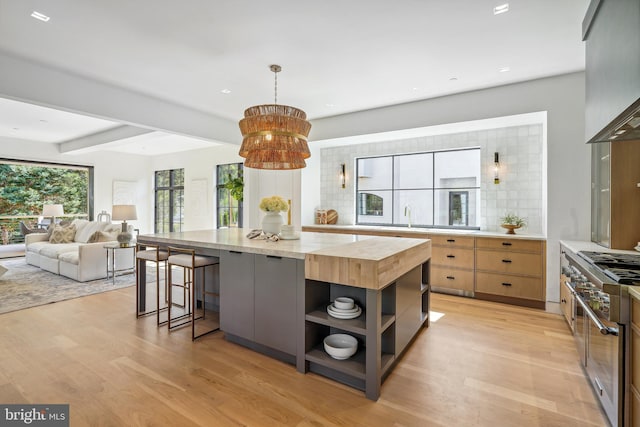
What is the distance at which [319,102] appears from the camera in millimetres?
4555

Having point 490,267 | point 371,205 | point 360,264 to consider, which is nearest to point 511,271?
point 490,267

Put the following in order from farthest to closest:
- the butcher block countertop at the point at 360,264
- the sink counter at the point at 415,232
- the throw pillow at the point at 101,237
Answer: the throw pillow at the point at 101,237 < the sink counter at the point at 415,232 < the butcher block countertop at the point at 360,264

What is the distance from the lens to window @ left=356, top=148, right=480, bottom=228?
4816 mm

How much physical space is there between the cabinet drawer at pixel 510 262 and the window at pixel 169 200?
306 inches

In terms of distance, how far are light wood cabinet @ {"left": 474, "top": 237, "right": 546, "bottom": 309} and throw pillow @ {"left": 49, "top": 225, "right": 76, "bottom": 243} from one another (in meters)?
7.58

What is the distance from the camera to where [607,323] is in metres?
1.64

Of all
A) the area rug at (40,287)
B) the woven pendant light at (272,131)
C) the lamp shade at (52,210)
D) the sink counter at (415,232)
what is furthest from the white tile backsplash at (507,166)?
the lamp shade at (52,210)

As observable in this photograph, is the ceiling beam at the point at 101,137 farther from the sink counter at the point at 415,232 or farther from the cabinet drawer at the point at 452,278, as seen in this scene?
the cabinet drawer at the point at 452,278

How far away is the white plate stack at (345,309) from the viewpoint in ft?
7.19

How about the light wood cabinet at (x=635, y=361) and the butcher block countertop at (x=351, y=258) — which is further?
the butcher block countertop at (x=351, y=258)

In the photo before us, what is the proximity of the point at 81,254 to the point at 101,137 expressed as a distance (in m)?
2.91

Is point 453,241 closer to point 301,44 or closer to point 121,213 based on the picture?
point 301,44

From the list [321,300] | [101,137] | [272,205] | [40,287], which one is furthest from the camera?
[101,137]

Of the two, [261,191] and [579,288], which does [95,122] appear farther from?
[579,288]
